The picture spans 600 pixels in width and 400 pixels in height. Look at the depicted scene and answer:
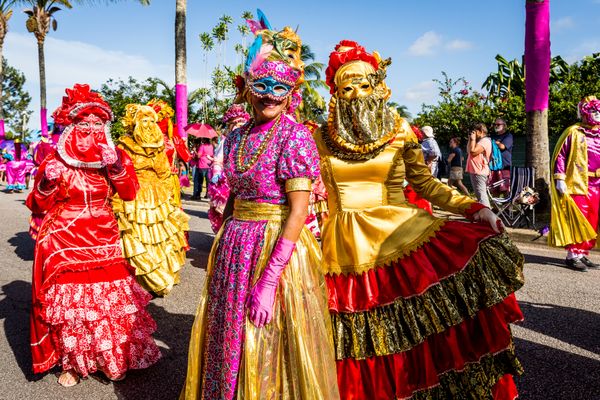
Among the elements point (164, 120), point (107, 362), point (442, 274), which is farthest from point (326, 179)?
point (164, 120)

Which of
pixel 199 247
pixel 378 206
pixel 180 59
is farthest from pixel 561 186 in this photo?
pixel 180 59

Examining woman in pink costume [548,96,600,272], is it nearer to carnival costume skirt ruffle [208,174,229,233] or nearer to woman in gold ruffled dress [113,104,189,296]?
carnival costume skirt ruffle [208,174,229,233]

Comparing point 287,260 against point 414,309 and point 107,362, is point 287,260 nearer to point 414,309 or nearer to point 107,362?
point 414,309

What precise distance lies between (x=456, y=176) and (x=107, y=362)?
33.0 feet

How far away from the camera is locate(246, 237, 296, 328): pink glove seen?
2.01 meters

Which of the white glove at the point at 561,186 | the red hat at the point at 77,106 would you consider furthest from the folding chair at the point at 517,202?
the red hat at the point at 77,106

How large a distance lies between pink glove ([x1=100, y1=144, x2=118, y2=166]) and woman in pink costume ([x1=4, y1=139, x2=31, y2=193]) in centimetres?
1696

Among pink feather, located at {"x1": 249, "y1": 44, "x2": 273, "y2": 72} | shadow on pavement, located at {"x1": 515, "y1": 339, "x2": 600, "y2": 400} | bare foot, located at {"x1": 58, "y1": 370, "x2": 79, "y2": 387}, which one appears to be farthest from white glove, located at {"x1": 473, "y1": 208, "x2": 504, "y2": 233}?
bare foot, located at {"x1": 58, "y1": 370, "x2": 79, "y2": 387}

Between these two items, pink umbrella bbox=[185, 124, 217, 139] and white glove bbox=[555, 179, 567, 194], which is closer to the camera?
white glove bbox=[555, 179, 567, 194]

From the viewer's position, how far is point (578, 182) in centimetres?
602

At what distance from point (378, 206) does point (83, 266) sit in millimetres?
2153

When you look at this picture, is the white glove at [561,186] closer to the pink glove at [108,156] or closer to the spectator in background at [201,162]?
the pink glove at [108,156]

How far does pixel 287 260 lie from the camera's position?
2.03 m

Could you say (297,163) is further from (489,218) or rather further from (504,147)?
(504,147)
